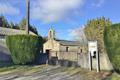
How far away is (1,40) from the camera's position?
128 ft

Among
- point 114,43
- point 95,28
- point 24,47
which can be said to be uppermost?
point 95,28

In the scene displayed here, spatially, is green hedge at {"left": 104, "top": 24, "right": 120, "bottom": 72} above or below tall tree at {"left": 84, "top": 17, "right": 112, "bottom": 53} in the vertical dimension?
below

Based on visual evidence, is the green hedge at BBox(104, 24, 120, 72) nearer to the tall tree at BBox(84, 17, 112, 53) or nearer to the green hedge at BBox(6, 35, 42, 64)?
the green hedge at BBox(6, 35, 42, 64)

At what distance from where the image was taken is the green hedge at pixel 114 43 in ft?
58.9

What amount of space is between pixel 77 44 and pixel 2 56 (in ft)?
101

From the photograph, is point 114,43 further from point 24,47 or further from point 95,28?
point 95,28

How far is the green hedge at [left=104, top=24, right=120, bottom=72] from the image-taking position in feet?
58.9

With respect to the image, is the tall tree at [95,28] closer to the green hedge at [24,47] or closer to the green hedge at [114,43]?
the green hedge at [24,47]

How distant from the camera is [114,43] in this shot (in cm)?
1814

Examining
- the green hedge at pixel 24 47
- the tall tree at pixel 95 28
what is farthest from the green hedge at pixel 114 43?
the tall tree at pixel 95 28

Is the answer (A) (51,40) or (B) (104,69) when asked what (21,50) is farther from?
(A) (51,40)

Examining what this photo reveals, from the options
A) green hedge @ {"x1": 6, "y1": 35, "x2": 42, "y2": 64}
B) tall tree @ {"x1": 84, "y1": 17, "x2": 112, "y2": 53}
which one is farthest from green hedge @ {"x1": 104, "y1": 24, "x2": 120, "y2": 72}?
tall tree @ {"x1": 84, "y1": 17, "x2": 112, "y2": 53}

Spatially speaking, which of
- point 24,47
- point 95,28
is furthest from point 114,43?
point 95,28

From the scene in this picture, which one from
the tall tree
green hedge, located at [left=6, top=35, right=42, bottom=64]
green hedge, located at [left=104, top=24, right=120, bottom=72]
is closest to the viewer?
green hedge, located at [left=104, top=24, right=120, bottom=72]
